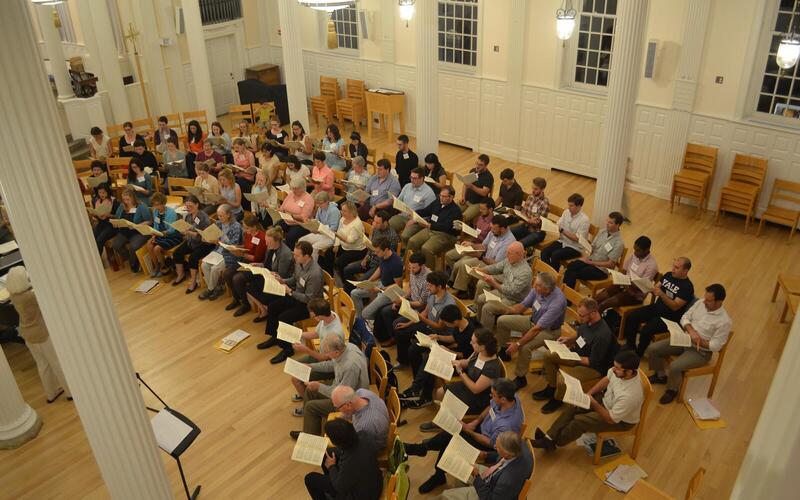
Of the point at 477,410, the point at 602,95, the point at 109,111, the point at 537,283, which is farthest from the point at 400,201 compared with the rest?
the point at 109,111

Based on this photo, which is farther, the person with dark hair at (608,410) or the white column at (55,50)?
the white column at (55,50)

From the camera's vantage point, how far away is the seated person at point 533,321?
6711mm

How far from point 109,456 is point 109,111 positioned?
40.8ft

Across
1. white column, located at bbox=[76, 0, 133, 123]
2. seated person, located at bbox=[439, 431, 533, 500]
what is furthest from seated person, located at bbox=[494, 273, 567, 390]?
white column, located at bbox=[76, 0, 133, 123]

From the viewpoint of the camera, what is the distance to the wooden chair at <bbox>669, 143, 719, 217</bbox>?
10.6 metres

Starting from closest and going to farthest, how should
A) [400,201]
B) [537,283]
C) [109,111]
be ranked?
[537,283]
[400,201]
[109,111]

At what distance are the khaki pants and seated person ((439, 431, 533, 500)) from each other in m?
4.06

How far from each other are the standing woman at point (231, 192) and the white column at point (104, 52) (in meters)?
6.51

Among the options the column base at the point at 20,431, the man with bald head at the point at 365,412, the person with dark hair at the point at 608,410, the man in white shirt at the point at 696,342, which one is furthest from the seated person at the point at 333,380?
the man in white shirt at the point at 696,342

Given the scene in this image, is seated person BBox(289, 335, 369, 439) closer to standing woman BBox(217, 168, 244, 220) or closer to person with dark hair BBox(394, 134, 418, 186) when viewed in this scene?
standing woman BBox(217, 168, 244, 220)

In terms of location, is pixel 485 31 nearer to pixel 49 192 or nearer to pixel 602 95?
pixel 602 95

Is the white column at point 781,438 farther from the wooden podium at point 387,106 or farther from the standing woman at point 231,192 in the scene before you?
the wooden podium at point 387,106

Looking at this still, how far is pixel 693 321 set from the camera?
22.0ft

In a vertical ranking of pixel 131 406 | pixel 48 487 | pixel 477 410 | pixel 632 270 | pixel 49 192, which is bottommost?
pixel 48 487
